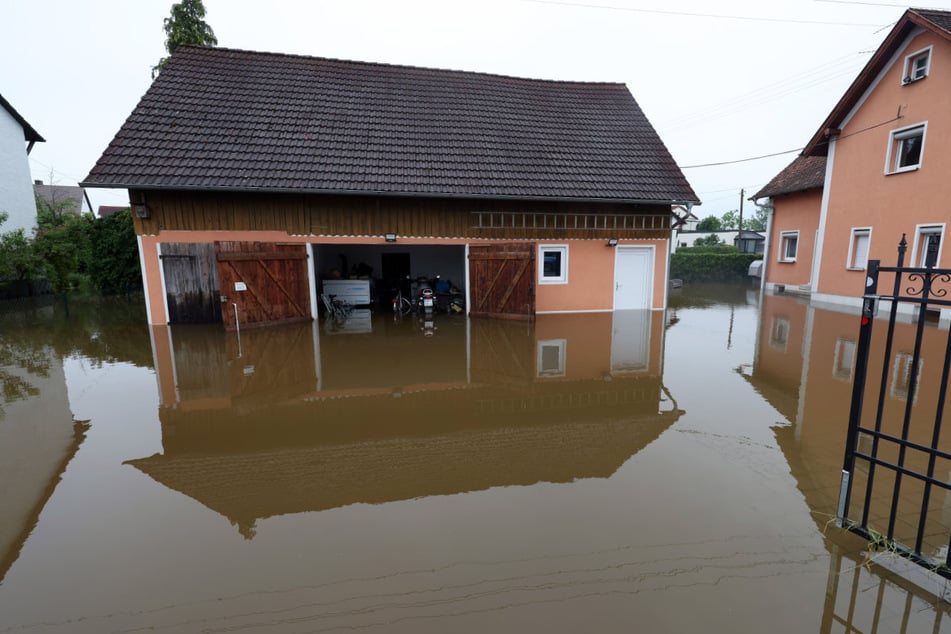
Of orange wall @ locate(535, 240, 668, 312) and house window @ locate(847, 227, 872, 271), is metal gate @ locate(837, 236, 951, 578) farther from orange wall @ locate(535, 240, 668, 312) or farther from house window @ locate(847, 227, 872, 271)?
house window @ locate(847, 227, 872, 271)

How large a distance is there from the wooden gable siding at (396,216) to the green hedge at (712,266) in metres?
13.5

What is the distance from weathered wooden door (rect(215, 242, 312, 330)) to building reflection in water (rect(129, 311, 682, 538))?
108 centimetres

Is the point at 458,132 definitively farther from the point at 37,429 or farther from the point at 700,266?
the point at 700,266

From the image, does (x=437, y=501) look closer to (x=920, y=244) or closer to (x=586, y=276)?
(x=586, y=276)

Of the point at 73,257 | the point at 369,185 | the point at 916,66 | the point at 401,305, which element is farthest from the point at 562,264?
the point at 73,257

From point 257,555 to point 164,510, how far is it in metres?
1.04

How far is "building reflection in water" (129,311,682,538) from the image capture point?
3.68m

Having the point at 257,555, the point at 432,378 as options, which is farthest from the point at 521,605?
the point at 432,378

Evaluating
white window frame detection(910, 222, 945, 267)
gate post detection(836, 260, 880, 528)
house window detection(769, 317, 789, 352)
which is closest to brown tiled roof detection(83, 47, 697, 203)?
house window detection(769, 317, 789, 352)

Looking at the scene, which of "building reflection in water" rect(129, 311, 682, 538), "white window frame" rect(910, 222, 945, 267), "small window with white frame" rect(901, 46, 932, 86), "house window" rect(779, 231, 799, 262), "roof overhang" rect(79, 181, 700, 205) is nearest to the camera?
"building reflection in water" rect(129, 311, 682, 538)

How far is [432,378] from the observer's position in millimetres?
6473

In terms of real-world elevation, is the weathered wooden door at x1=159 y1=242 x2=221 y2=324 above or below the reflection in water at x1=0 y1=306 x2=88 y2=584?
above

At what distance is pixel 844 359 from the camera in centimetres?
750

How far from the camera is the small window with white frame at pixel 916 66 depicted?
11.2 m
